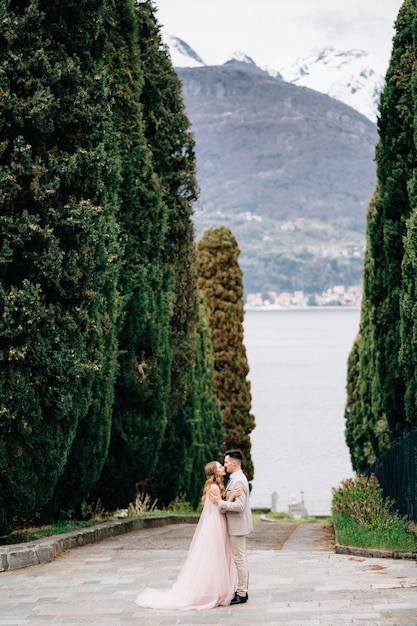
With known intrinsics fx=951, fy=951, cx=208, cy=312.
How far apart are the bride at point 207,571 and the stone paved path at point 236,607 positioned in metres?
0.16

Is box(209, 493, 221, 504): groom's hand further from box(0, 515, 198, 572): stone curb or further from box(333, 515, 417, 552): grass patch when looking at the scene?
box(333, 515, 417, 552): grass patch

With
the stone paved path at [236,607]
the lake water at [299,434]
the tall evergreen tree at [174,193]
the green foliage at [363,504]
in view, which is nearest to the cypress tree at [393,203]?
the green foliage at [363,504]

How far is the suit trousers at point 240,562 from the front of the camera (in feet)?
28.4

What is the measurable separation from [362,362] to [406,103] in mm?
11083

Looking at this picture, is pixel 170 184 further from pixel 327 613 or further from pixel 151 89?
pixel 327 613

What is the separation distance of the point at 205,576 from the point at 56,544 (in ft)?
13.2

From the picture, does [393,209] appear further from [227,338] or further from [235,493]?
[227,338]

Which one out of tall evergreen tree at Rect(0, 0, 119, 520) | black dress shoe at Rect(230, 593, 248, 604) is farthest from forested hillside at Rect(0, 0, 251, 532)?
black dress shoe at Rect(230, 593, 248, 604)

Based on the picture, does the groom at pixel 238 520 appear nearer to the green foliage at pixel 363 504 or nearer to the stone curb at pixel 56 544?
the stone curb at pixel 56 544

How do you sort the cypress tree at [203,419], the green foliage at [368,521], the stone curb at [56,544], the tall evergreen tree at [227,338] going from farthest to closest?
the tall evergreen tree at [227,338]
the cypress tree at [203,419]
the green foliage at [368,521]
the stone curb at [56,544]

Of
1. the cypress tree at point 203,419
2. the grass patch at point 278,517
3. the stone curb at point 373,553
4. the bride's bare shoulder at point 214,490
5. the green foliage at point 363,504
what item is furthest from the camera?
the grass patch at point 278,517

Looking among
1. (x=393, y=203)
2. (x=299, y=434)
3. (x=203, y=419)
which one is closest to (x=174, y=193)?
(x=393, y=203)

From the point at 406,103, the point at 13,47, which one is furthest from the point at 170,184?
the point at 13,47

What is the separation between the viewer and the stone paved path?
7996 millimetres
